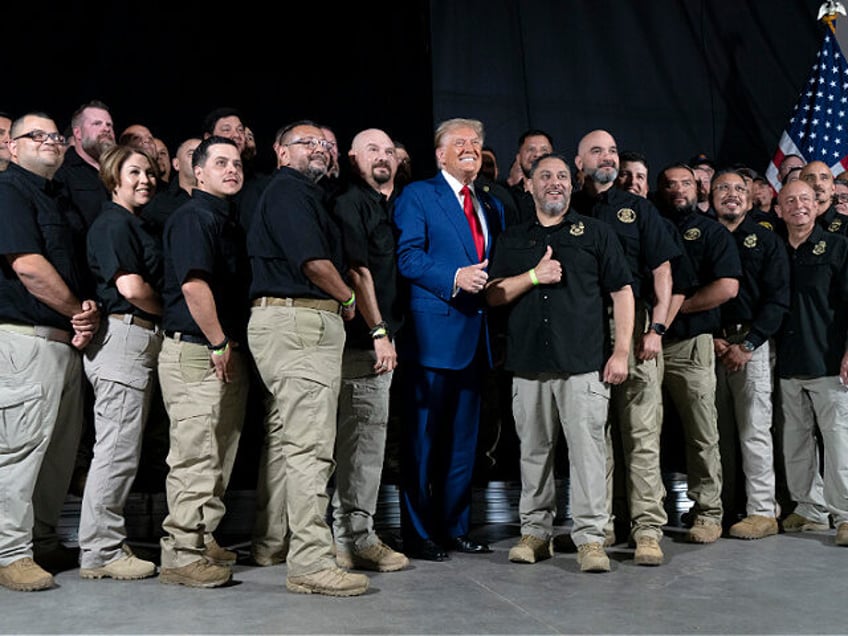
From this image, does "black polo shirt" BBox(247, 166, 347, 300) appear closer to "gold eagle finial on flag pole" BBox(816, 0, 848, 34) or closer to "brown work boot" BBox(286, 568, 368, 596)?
"brown work boot" BBox(286, 568, 368, 596)

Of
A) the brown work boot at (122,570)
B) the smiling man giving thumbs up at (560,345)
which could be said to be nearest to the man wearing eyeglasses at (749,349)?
the smiling man giving thumbs up at (560,345)

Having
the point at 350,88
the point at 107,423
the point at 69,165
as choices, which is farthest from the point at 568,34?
the point at 107,423

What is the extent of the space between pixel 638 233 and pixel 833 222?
1440 millimetres

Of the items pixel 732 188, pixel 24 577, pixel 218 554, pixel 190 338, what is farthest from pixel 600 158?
pixel 24 577

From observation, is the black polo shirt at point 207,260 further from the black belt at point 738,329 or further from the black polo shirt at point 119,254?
the black belt at point 738,329

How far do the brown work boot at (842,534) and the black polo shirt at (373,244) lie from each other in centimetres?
220

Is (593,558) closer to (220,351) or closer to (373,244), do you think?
(373,244)

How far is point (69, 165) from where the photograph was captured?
4758 millimetres

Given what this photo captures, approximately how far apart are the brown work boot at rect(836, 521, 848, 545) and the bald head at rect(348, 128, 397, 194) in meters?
2.55

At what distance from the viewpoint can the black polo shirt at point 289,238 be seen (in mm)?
3916

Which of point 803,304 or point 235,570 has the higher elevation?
point 803,304

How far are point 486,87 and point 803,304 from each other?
2539 millimetres

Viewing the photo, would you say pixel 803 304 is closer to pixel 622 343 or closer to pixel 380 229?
pixel 622 343

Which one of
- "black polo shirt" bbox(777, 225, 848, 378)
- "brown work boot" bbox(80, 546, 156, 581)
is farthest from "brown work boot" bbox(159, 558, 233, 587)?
"black polo shirt" bbox(777, 225, 848, 378)
